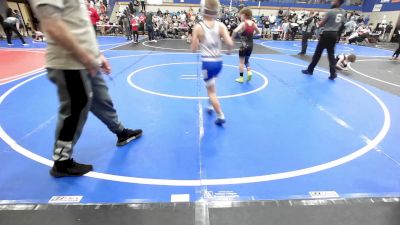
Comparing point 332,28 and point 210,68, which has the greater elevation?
point 332,28

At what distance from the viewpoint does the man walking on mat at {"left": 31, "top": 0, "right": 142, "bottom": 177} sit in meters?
2.02

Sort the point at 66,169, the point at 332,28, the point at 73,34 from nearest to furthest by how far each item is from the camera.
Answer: the point at 73,34 → the point at 66,169 → the point at 332,28

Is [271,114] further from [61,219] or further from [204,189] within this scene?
[61,219]

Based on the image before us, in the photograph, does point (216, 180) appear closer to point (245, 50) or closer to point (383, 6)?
point (245, 50)

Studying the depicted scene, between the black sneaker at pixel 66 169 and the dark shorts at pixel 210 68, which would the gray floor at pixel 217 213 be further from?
the dark shorts at pixel 210 68

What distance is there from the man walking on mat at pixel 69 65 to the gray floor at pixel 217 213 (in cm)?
60

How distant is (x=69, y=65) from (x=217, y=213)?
6.07 ft

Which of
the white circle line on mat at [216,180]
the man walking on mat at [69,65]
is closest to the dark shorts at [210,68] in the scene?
the man walking on mat at [69,65]

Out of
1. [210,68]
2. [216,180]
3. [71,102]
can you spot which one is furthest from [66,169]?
[210,68]

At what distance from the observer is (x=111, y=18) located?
22.5 meters

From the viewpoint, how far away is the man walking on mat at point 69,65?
2023 mm

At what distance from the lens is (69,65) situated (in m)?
2.32

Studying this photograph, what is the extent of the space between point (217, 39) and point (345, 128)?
2.44 metres

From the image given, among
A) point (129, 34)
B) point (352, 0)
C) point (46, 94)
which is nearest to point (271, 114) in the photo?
point (46, 94)
